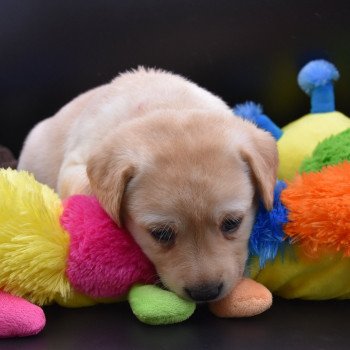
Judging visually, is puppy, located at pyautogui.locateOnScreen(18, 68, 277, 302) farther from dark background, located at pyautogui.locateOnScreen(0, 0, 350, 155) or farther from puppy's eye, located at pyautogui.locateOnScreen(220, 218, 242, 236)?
dark background, located at pyautogui.locateOnScreen(0, 0, 350, 155)

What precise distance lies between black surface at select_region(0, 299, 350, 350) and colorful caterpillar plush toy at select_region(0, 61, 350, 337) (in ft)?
0.13

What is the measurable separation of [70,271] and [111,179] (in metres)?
0.34

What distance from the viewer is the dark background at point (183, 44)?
3369mm

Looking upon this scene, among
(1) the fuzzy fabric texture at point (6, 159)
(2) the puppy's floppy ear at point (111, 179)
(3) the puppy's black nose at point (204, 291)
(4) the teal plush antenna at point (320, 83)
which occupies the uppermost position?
(4) the teal plush antenna at point (320, 83)

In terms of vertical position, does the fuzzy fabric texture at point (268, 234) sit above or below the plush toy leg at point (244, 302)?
above

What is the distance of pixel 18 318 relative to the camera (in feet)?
6.04

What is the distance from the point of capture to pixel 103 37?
3465 mm

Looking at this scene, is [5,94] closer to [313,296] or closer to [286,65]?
[286,65]

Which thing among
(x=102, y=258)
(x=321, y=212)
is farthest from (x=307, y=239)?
(x=102, y=258)

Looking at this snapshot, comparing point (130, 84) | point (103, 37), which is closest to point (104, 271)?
point (130, 84)

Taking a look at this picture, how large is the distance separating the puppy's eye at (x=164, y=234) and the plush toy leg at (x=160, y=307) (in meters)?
0.17

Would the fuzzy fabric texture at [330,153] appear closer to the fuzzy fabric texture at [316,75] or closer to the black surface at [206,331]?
the black surface at [206,331]

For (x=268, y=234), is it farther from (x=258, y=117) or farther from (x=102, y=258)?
(x=258, y=117)

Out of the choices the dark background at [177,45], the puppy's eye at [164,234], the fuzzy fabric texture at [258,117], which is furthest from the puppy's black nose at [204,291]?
the dark background at [177,45]
